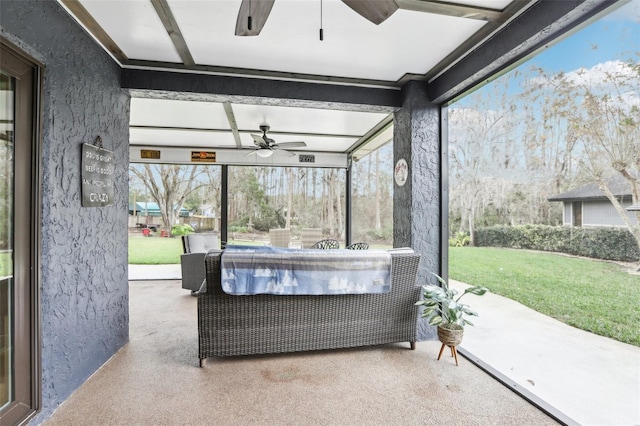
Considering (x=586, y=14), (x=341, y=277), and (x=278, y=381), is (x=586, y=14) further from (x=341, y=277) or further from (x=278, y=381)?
(x=278, y=381)

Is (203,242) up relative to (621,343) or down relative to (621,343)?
up

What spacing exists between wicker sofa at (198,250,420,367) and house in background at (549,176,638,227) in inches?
51.0

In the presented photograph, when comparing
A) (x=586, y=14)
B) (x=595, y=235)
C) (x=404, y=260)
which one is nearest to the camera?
(x=586, y=14)

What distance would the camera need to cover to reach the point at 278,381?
2.26m

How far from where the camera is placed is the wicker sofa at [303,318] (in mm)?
2441

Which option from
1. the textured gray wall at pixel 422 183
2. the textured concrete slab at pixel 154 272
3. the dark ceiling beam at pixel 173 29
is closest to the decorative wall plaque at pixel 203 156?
the textured concrete slab at pixel 154 272

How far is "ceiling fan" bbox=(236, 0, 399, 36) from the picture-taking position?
1307 millimetres

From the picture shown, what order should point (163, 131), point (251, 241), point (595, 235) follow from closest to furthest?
A: point (595, 235)
point (163, 131)
point (251, 241)

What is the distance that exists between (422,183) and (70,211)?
9.65 feet

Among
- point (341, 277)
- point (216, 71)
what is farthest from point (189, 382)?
point (216, 71)

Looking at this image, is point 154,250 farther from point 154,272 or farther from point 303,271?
point 303,271

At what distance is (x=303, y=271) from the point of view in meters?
2.46

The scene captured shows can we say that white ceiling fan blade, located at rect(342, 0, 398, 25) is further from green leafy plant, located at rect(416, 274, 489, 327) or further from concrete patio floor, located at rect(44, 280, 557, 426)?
concrete patio floor, located at rect(44, 280, 557, 426)

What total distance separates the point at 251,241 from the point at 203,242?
1.76 m
